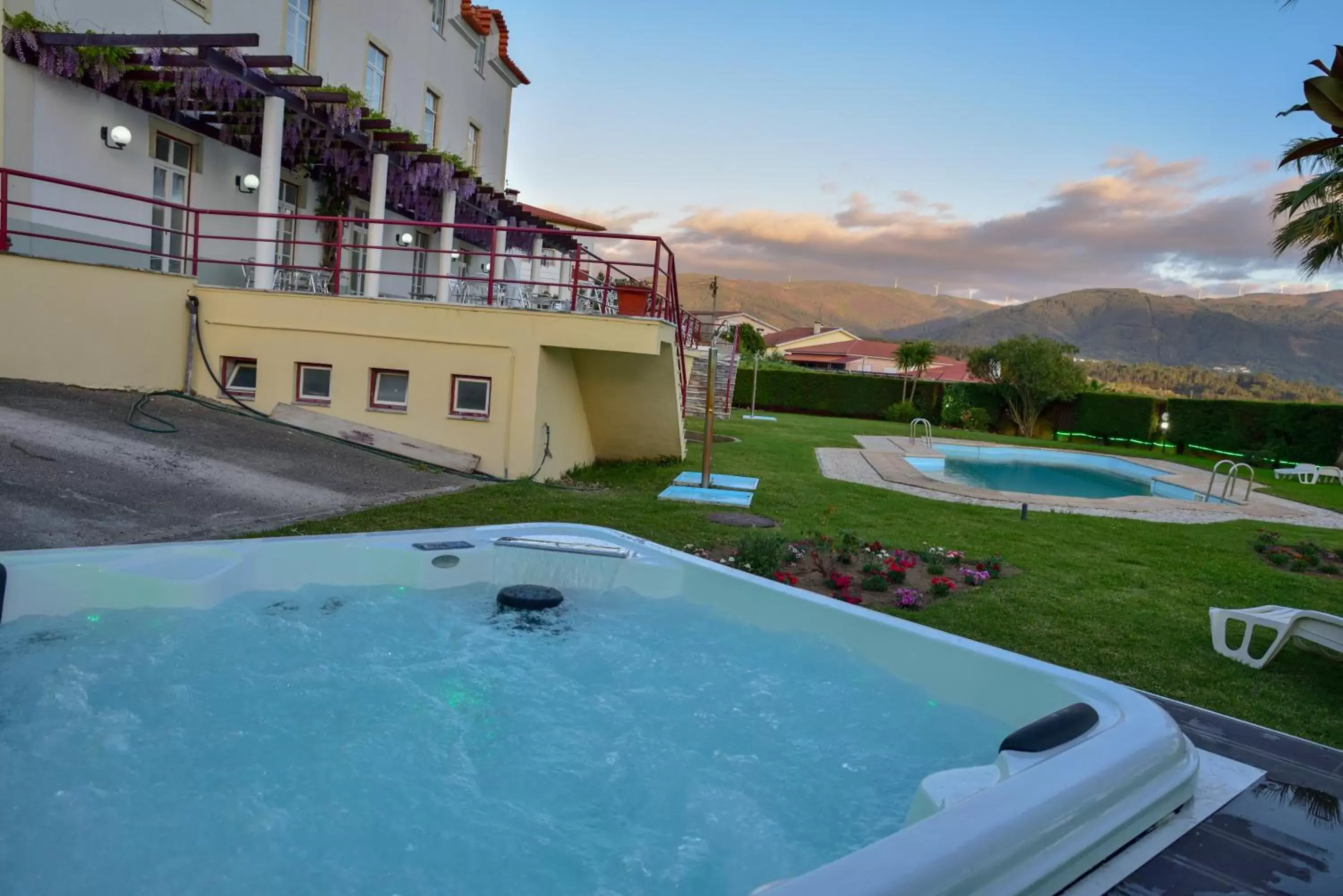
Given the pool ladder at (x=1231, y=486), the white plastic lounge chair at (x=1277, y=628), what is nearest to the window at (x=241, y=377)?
the white plastic lounge chair at (x=1277, y=628)

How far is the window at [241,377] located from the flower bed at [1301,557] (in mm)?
10883

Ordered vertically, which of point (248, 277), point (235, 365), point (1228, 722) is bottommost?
point (1228, 722)

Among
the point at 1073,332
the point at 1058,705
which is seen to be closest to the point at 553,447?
the point at 1058,705

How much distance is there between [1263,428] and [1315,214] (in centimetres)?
942

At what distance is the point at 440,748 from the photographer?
347cm

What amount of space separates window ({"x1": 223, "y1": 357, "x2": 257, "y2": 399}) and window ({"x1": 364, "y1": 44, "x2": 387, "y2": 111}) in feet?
23.5

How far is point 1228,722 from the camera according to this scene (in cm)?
320

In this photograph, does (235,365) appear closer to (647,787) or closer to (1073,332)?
(647,787)

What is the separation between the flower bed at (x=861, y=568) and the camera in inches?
216

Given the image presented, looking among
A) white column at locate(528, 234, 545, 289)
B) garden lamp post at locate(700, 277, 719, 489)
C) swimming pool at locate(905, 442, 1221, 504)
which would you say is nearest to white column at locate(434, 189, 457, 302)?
white column at locate(528, 234, 545, 289)

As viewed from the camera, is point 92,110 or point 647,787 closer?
point 647,787

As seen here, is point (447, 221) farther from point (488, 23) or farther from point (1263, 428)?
point (1263, 428)

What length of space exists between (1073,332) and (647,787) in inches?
7794

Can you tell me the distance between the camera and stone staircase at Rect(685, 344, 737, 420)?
796 inches
